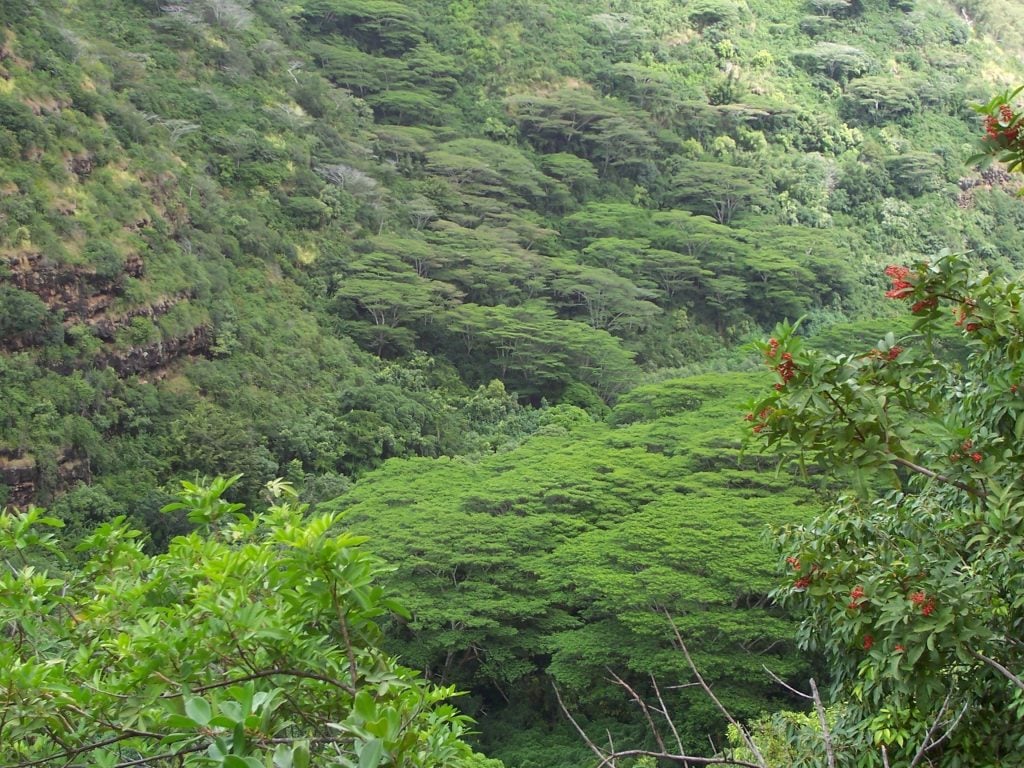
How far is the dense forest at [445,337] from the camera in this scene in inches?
97.0

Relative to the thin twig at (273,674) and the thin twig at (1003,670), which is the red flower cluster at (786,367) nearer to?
the thin twig at (1003,670)

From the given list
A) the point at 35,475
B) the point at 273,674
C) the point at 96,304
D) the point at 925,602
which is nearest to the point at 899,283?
the point at 925,602

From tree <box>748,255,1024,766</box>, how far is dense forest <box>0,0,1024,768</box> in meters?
0.04

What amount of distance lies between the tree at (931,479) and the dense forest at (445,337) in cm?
4

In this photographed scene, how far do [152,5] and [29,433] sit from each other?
43.9 ft

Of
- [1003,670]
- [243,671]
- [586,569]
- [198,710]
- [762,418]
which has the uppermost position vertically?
[1003,670]

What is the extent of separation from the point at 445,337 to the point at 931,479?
18.3 metres

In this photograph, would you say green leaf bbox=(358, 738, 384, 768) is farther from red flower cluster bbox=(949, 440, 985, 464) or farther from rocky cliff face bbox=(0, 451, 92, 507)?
rocky cliff face bbox=(0, 451, 92, 507)

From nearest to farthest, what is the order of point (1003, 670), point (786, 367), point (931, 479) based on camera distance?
point (1003, 670) → point (786, 367) → point (931, 479)

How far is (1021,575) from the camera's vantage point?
2.61 meters

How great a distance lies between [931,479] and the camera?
2676mm

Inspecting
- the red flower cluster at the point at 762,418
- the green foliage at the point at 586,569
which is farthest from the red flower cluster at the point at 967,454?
the green foliage at the point at 586,569

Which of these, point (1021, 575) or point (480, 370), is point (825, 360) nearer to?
point (1021, 575)

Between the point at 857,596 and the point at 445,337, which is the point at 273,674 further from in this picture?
the point at 445,337
